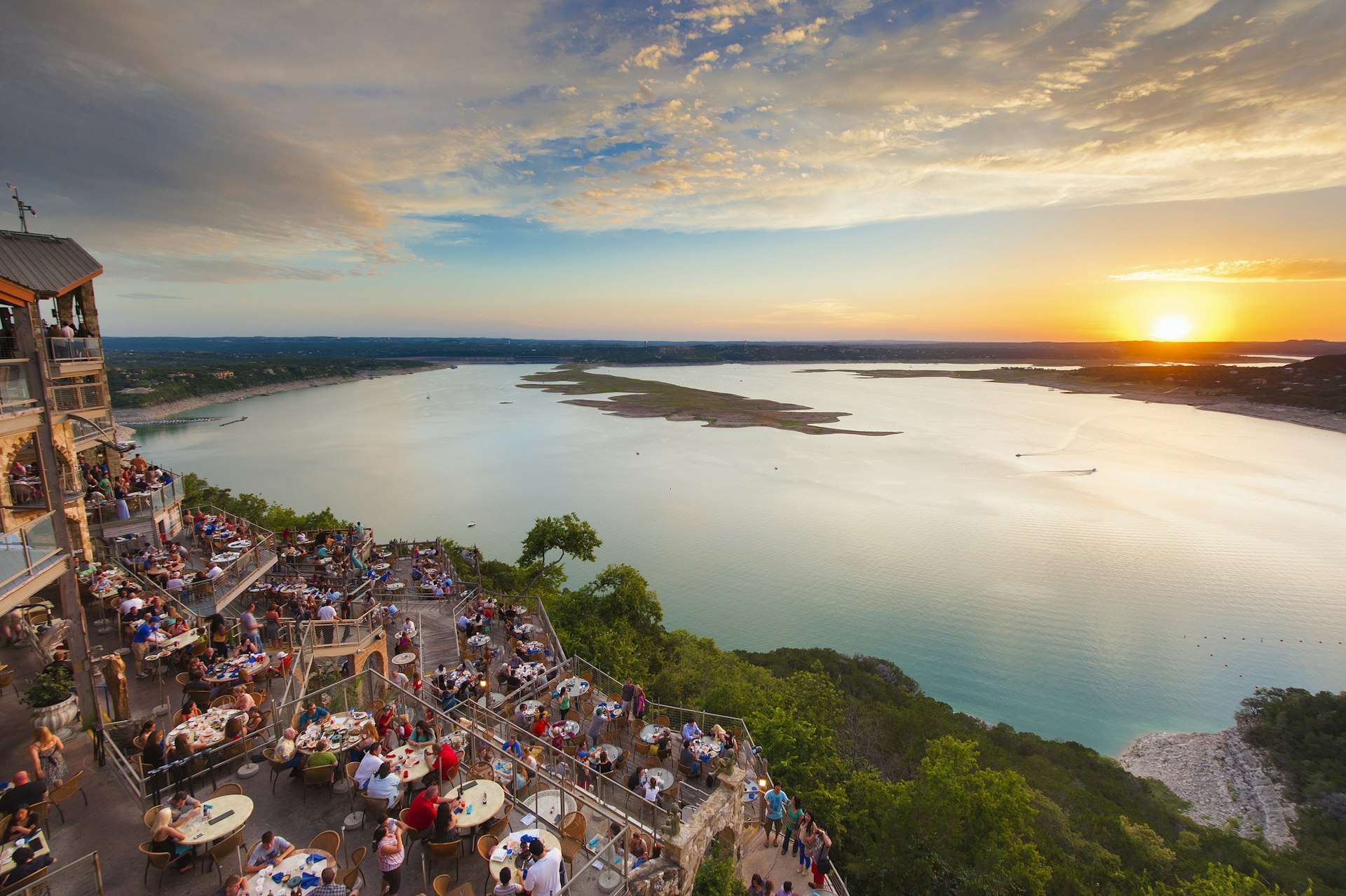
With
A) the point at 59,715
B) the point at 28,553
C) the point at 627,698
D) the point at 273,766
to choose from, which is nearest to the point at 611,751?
the point at 627,698

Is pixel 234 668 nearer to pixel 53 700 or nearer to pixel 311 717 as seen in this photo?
pixel 53 700

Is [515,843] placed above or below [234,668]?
below

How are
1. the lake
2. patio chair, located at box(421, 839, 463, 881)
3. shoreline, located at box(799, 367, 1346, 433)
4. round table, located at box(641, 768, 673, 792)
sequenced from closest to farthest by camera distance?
patio chair, located at box(421, 839, 463, 881)
round table, located at box(641, 768, 673, 792)
the lake
shoreline, located at box(799, 367, 1346, 433)

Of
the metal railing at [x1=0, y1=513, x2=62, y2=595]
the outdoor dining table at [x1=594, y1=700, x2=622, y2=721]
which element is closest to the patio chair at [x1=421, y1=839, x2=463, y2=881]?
the outdoor dining table at [x1=594, y1=700, x2=622, y2=721]

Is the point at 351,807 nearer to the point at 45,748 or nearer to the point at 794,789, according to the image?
the point at 45,748

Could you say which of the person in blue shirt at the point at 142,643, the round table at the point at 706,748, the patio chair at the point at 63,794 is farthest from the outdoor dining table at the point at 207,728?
the round table at the point at 706,748

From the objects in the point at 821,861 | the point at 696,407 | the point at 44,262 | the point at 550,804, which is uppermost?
the point at 44,262

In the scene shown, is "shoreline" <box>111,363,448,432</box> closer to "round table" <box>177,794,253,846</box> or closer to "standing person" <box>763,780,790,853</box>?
"round table" <box>177,794,253,846</box>
